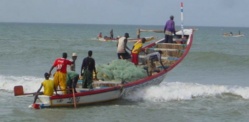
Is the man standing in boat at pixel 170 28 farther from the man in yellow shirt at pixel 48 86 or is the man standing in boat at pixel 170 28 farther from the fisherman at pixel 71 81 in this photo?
the man in yellow shirt at pixel 48 86

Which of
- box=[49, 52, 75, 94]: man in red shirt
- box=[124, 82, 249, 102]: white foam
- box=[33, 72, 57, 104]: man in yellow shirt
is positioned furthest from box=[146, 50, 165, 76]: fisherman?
box=[33, 72, 57, 104]: man in yellow shirt

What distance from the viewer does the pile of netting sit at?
15828 millimetres

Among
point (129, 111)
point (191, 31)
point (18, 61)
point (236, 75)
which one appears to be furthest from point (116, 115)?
point (18, 61)

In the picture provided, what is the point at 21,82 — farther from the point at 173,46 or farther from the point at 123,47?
the point at 173,46

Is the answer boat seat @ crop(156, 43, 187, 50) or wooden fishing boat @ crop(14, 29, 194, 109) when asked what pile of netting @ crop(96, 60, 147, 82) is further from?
boat seat @ crop(156, 43, 187, 50)

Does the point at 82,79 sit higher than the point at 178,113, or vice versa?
the point at 82,79

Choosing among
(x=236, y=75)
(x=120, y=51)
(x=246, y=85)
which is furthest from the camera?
(x=236, y=75)

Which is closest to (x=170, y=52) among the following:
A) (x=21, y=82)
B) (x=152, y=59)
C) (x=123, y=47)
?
(x=152, y=59)

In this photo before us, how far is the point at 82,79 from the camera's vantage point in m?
15.2

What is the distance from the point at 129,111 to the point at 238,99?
16.0 ft

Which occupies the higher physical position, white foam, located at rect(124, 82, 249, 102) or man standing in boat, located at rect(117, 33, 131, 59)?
man standing in boat, located at rect(117, 33, 131, 59)

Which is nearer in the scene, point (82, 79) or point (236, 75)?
point (82, 79)

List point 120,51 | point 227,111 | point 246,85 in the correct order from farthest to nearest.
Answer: point 246,85, point 120,51, point 227,111

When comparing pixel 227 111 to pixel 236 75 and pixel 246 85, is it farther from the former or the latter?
pixel 236 75
